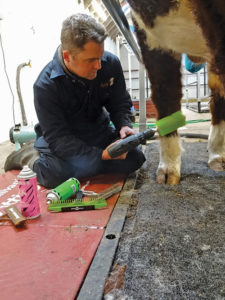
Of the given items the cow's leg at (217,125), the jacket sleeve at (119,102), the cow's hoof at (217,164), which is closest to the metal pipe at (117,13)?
the jacket sleeve at (119,102)

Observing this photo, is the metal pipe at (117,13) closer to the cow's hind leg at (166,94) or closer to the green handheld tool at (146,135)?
the cow's hind leg at (166,94)

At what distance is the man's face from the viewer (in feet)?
4.08

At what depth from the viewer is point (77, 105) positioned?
150 centimetres

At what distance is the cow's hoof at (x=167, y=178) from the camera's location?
1394 millimetres

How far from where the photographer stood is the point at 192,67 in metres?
1.91

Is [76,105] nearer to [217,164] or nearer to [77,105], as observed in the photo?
Result: [77,105]

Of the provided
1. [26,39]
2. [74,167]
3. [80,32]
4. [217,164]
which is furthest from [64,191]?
[26,39]

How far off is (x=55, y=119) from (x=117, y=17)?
0.62m

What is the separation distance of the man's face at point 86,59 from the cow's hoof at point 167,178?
0.62 m

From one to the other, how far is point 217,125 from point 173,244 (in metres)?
1.03

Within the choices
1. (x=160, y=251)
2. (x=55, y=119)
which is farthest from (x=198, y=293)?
(x=55, y=119)

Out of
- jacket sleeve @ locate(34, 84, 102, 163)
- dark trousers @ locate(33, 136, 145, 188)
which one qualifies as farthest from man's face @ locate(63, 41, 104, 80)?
dark trousers @ locate(33, 136, 145, 188)

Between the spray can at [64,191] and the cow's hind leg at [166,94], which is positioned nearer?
the spray can at [64,191]

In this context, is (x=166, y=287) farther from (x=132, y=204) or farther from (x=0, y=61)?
(x=0, y=61)
